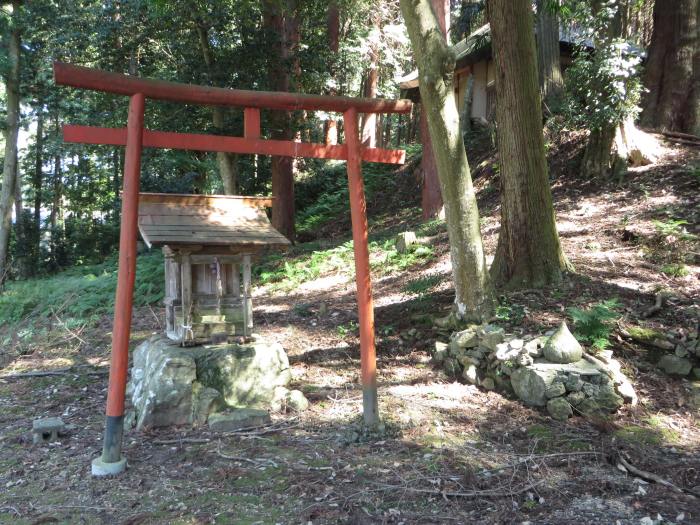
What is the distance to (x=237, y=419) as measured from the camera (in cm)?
565

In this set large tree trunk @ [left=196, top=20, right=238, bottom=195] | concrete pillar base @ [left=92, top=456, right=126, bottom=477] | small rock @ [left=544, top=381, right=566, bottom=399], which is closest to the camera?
concrete pillar base @ [left=92, top=456, right=126, bottom=477]

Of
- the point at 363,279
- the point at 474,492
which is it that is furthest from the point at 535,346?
the point at 474,492

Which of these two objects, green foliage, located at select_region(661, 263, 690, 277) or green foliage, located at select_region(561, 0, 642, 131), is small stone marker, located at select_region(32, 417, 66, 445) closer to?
green foliage, located at select_region(661, 263, 690, 277)

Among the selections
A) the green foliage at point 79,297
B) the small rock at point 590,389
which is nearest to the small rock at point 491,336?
the small rock at point 590,389

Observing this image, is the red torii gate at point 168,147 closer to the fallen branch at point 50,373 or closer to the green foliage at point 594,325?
the green foliage at point 594,325

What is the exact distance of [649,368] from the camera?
5996 millimetres

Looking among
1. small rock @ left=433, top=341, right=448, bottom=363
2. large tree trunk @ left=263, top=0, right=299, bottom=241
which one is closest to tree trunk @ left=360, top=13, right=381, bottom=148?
large tree trunk @ left=263, top=0, right=299, bottom=241

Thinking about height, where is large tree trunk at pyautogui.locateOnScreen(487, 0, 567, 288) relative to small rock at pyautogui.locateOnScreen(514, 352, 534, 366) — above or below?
above

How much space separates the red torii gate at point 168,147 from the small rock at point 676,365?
3.19 metres

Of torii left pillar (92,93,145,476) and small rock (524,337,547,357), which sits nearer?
torii left pillar (92,93,145,476)

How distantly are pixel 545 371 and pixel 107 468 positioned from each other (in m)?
4.14

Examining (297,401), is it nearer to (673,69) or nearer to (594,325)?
(594,325)

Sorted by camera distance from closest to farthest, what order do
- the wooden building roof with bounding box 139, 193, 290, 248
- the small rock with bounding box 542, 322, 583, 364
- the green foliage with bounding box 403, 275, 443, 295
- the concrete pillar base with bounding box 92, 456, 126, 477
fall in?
the concrete pillar base with bounding box 92, 456, 126, 477 < the small rock with bounding box 542, 322, 583, 364 < the wooden building roof with bounding box 139, 193, 290, 248 < the green foliage with bounding box 403, 275, 443, 295

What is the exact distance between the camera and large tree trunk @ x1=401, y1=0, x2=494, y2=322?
641cm
